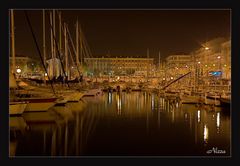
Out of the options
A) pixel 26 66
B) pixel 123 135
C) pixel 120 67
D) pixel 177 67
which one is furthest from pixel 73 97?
pixel 120 67

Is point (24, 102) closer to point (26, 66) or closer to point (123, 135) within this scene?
point (123, 135)

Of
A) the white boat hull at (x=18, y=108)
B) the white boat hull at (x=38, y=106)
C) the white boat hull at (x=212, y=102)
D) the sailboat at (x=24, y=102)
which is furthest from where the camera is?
the white boat hull at (x=212, y=102)

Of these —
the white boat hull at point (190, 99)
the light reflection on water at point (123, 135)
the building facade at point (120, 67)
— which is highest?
the building facade at point (120, 67)

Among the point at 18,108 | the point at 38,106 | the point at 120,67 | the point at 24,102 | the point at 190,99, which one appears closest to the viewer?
the point at 18,108

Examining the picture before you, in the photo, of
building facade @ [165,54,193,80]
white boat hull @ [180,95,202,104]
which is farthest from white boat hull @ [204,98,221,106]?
building facade @ [165,54,193,80]

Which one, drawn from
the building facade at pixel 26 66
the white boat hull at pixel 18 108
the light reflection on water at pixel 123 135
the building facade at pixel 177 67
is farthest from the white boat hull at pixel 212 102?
the building facade at pixel 177 67

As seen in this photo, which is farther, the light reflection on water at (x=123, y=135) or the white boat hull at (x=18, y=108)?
the white boat hull at (x=18, y=108)

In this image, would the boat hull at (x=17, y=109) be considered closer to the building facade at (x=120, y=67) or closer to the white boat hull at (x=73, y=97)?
the white boat hull at (x=73, y=97)

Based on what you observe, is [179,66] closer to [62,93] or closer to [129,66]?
[129,66]

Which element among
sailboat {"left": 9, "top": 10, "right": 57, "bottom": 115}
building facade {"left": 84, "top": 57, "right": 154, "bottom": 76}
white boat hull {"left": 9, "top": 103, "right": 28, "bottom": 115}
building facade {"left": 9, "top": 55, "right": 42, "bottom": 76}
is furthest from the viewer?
building facade {"left": 84, "top": 57, "right": 154, "bottom": 76}

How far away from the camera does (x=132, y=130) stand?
671cm

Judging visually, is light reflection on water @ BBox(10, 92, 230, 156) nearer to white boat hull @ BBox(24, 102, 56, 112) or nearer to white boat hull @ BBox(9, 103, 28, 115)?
white boat hull @ BBox(9, 103, 28, 115)
